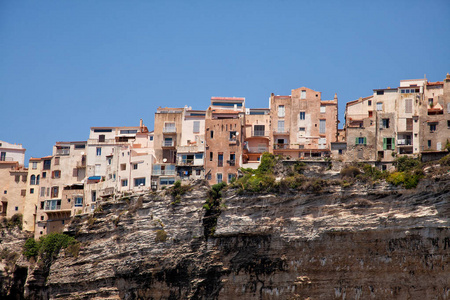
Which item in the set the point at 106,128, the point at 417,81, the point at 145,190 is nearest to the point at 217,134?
the point at 145,190

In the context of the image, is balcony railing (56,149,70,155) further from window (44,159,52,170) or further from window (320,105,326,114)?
window (320,105,326,114)

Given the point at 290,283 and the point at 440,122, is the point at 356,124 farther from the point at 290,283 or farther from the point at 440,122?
the point at 290,283

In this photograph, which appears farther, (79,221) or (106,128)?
(106,128)

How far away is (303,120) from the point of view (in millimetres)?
69562

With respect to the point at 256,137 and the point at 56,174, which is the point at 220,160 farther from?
the point at 56,174

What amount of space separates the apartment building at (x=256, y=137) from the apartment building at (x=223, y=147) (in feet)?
3.16

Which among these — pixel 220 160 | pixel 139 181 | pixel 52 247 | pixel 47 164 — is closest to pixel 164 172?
pixel 139 181

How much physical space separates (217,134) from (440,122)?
1671 centimetres

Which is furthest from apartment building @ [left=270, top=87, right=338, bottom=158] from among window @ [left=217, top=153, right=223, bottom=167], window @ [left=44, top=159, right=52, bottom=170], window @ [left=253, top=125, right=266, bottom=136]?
window @ [left=44, top=159, right=52, bottom=170]

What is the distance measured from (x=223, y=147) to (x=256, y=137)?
345 centimetres

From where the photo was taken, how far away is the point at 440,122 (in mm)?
64062

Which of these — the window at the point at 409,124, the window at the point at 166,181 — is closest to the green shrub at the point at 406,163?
the window at the point at 409,124

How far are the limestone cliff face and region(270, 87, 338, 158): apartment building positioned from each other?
27.3ft

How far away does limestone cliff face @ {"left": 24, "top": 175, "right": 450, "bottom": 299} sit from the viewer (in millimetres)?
57312
